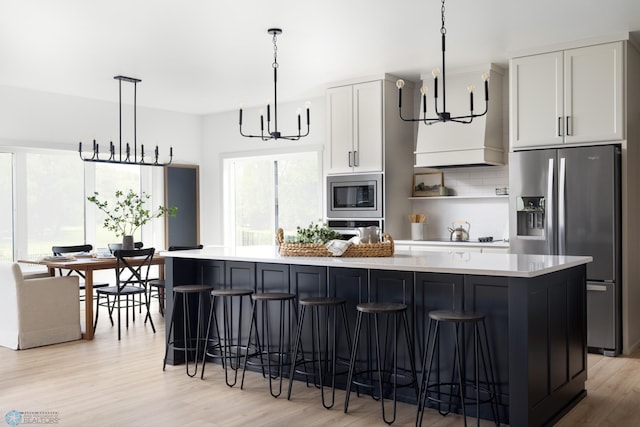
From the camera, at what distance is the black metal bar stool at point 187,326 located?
4.64m

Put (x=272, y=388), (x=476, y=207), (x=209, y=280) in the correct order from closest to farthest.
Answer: (x=272, y=388)
(x=209, y=280)
(x=476, y=207)

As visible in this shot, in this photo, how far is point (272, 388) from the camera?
4.24 metres

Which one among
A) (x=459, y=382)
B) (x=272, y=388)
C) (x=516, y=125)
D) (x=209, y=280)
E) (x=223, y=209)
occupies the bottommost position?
(x=272, y=388)

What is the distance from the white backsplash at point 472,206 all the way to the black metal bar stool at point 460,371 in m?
3.03

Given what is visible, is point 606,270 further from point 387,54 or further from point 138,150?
point 138,150

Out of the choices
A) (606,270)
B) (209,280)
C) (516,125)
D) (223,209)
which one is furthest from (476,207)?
(223,209)

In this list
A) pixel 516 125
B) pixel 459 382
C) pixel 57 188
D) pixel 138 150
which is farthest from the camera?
pixel 138 150

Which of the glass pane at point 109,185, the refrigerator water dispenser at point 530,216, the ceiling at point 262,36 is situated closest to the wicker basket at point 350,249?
the ceiling at point 262,36

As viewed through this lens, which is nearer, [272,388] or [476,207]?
[272,388]

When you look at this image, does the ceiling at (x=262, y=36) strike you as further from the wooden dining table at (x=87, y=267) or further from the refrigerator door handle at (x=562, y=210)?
the wooden dining table at (x=87, y=267)

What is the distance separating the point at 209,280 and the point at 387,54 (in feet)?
8.69

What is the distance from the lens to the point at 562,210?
538 cm

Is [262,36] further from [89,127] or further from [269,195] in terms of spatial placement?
[269,195]

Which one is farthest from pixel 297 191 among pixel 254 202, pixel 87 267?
pixel 87 267
